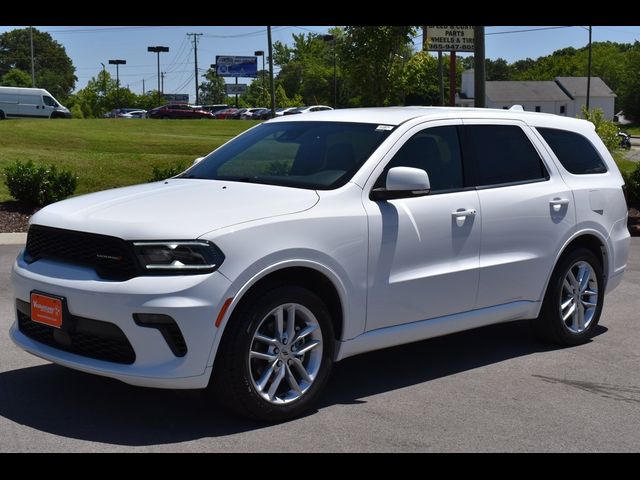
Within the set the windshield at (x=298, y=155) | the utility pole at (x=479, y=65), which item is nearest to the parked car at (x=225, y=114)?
the utility pole at (x=479, y=65)

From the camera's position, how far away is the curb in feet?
43.0

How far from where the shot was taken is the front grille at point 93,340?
16.2 ft

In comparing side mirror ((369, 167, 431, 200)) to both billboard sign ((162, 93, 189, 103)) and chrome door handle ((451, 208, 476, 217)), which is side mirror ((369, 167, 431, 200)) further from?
billboard sign ((162, 93, 189, 103))

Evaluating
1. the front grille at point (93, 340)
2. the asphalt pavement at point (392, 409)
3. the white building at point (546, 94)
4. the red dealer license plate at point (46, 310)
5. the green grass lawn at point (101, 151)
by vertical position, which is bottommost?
the asphalt pavement at point (392, 409)

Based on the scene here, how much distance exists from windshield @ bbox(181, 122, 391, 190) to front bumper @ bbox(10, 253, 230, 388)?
4.26 ft

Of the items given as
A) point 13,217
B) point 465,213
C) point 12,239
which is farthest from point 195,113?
point 465,213

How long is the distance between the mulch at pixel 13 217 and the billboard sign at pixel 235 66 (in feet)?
404

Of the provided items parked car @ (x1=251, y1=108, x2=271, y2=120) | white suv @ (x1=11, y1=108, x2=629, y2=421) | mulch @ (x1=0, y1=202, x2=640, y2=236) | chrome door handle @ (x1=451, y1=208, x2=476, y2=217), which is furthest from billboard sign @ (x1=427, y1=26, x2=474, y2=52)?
parked car @ (x1=251, y1=108, x2=271, y2=120)

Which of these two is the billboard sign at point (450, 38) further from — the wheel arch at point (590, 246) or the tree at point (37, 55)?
the tree at point (37, 55)

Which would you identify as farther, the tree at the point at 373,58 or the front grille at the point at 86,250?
the tree at the point at 373,58
